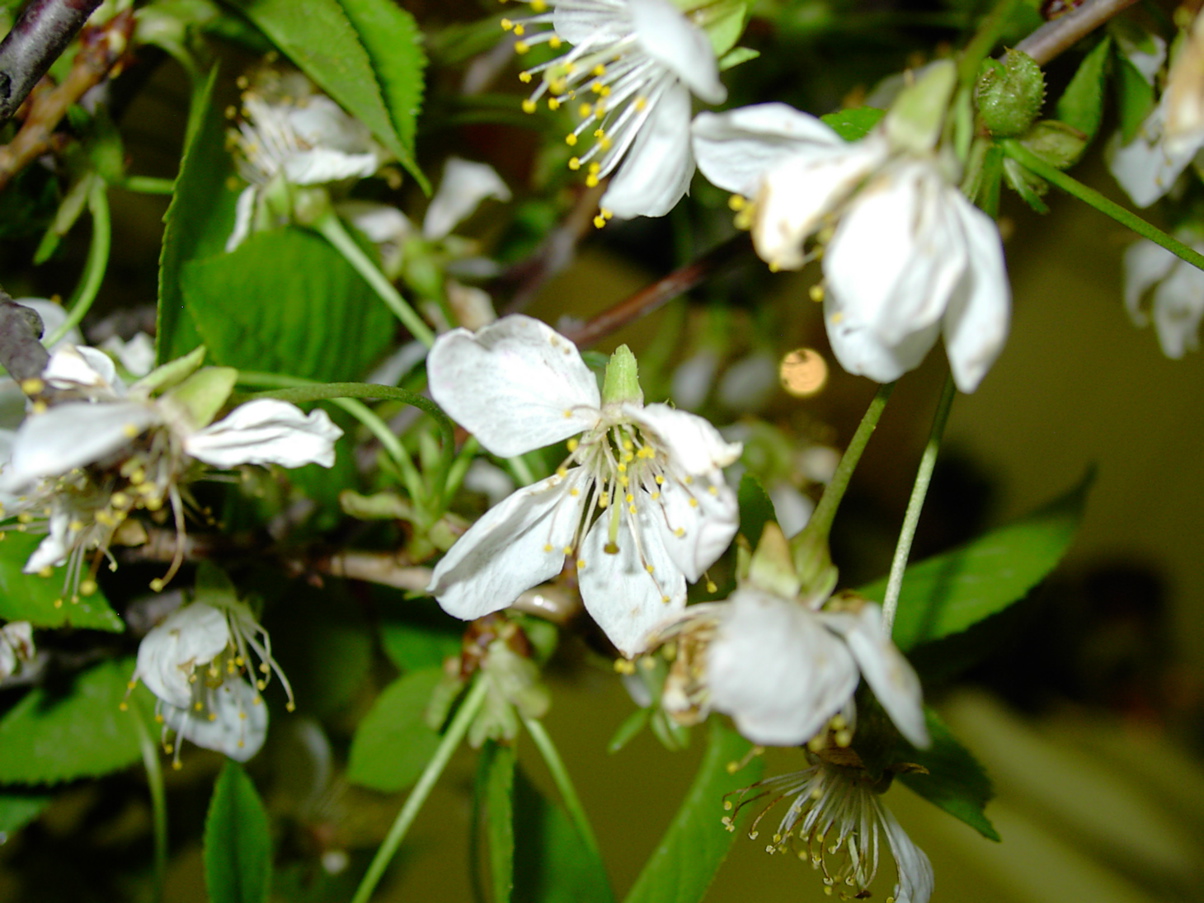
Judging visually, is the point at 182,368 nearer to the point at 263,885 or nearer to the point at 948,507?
the point at 263,885

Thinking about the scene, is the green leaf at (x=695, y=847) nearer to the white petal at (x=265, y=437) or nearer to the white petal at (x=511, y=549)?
the white petal at (x=511, y=549)

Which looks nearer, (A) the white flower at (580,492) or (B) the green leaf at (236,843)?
(A) the white flower at (580,492)

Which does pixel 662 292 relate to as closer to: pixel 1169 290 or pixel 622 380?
pixel 622 380

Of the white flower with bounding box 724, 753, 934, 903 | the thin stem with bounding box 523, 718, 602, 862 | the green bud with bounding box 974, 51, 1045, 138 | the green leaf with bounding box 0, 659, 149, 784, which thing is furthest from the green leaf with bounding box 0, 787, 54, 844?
the green bud with bounding box 974, 51, 1045, 138

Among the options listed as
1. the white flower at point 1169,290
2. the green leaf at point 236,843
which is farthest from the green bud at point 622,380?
the white flower at point 1169,290

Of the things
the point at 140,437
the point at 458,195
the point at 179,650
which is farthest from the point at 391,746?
the point at 458,195

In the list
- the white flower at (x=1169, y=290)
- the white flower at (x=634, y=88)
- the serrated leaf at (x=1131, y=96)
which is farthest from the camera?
the white flower at (x=1169, y=290)

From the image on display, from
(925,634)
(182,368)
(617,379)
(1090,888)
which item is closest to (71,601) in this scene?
(182,368)

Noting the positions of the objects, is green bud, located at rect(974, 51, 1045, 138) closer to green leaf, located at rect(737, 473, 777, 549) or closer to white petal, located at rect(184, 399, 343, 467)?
green leaf, located at rect(737, 473, 777, 549)
